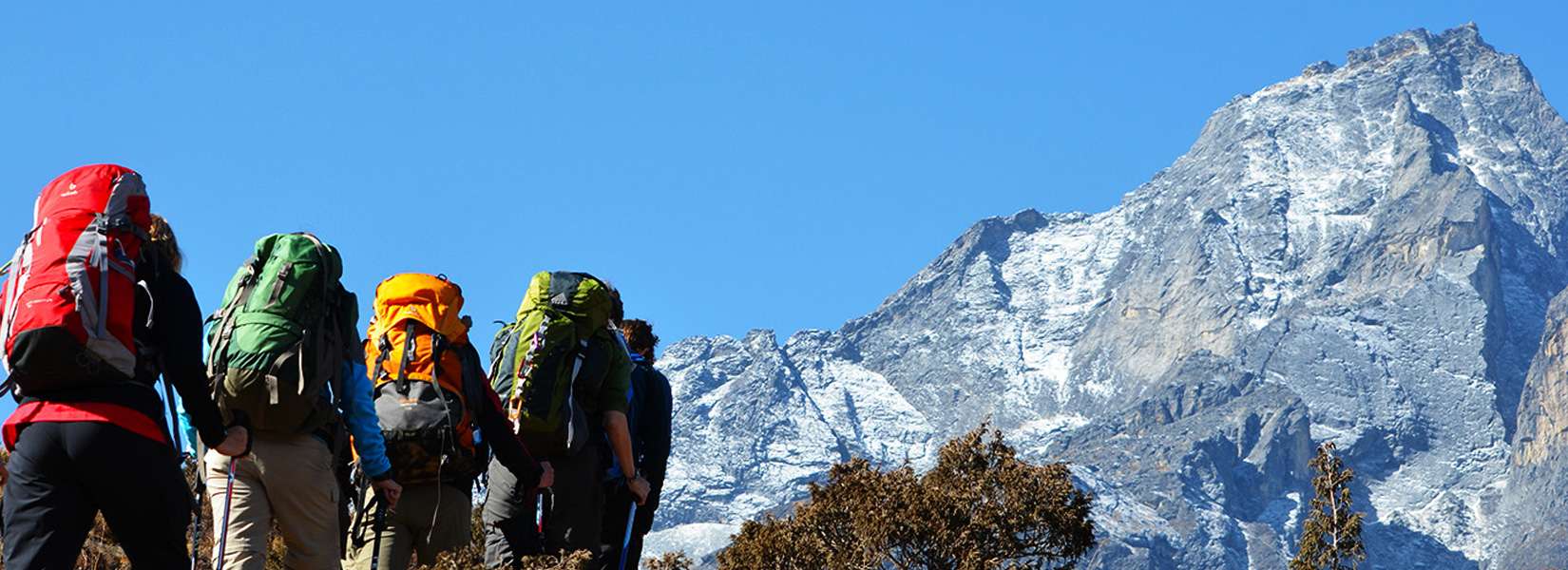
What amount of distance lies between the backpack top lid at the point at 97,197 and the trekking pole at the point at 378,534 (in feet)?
5.79

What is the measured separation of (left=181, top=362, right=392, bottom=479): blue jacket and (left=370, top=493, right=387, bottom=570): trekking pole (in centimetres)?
32

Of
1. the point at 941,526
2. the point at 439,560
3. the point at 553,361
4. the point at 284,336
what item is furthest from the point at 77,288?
the point at 941,526

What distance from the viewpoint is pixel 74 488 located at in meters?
5.73

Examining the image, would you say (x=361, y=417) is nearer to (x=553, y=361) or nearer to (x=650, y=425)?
(x=553, y=361)

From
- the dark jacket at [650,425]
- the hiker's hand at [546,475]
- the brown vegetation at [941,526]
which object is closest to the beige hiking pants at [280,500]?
the hiker's hand at [546,475]

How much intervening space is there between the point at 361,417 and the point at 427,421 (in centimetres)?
87

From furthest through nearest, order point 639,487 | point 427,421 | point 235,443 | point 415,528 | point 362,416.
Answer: point 639,487, point 415,528, point 427,421, point 362,416, point 235,443

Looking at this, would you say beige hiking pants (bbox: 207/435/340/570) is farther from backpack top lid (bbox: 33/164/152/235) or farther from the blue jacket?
backpack top lid (bbox: 33/164/152/235)

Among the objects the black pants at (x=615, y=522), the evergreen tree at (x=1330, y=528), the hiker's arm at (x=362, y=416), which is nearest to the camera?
the hiker's arm at (x=362, y=416)

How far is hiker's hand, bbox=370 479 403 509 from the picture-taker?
7.41 meters

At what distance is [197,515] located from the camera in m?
6.23

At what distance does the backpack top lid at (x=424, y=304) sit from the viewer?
26.6ft

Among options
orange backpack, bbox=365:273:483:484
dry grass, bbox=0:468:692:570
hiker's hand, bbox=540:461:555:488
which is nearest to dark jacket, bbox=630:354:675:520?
dry grass, bbox=0:468:692:570

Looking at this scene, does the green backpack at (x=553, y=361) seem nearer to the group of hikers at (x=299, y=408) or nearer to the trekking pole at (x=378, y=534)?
the group of hikers at (x=299, y=408)
